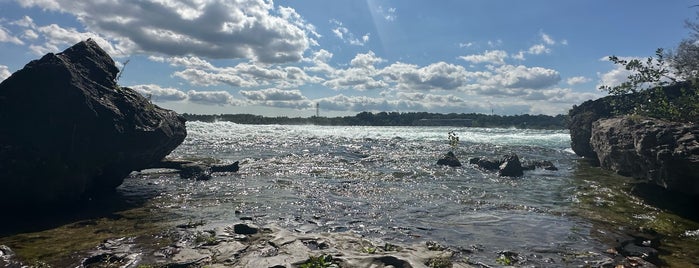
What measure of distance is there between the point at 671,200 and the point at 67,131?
2372 cm

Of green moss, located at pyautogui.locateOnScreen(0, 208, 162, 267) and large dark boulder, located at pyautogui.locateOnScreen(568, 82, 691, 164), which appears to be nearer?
green moss, located at pyautogui.locateOnScreen(0, 208, 162, 267)

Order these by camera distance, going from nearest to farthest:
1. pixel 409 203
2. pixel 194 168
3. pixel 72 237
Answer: pixel 72 237
pixel 409 203
pixel 194 168

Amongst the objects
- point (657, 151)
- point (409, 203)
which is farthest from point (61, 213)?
point (657, 151)

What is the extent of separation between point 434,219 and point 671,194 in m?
11.0

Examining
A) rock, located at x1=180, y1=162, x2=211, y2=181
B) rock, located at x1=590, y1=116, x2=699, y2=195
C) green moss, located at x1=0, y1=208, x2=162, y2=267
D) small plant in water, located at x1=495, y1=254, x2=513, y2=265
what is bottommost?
small plant in water, located at x1=495, y1=254, x2=513, y2=265

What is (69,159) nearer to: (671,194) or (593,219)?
(593,219)

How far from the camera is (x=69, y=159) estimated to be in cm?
1480

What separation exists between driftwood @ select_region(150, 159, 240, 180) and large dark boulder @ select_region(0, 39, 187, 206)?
3954 mm

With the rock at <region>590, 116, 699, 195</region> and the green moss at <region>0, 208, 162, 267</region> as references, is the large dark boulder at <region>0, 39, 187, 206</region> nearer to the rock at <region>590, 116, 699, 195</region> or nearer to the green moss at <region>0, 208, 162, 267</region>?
the green moss at <region>0, 208, 162, 267</region>

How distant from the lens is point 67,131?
15039 mm

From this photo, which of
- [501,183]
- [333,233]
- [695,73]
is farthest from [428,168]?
[333,233]

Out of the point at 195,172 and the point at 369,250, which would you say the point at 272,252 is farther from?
the point at 195,172

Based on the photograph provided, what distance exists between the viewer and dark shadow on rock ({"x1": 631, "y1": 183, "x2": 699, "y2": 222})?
14922 millimetres

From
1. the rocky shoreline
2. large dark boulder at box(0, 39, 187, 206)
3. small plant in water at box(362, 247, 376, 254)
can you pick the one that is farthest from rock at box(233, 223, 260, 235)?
large dark boulder at box(0, 39, 187, 206)
